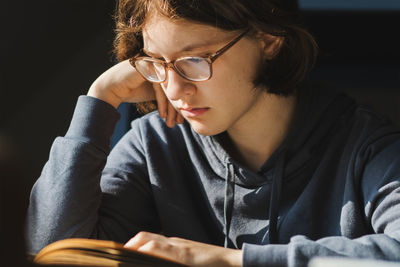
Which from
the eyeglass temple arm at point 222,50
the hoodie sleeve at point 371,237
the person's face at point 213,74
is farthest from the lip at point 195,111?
the hoodie sleeve at point 371,237

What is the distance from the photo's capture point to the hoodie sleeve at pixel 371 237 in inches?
32.0

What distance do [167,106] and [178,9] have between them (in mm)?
312

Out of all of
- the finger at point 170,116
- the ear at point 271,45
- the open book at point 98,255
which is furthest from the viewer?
the finger at point 170,116

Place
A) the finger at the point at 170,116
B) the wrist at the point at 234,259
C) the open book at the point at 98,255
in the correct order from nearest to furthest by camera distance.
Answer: the open book at the point at 98,255 < the wrist at the point at 234,259 < the finger at the point at 170,116

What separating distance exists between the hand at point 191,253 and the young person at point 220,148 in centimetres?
3

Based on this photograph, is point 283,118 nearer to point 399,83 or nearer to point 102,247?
point 399,83

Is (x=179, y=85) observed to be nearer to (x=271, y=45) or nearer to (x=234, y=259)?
(x=271, y=45)

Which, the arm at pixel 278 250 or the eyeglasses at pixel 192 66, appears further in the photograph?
the eyeglasses at pixel 192 66

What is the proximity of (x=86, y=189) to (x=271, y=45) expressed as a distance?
1.72 ft

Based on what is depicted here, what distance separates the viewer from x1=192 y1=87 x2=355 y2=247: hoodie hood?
3.74ft

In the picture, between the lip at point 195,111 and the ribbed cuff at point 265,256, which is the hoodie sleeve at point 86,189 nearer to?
the lip at point 195,111

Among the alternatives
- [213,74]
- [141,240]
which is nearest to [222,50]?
[213,74]

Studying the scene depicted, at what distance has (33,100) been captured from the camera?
7.99 feet

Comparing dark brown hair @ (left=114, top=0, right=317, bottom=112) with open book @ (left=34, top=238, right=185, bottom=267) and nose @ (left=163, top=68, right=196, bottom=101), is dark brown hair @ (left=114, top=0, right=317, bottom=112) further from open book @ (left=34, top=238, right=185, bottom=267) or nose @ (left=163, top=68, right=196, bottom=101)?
open book @ (left=34, top=238, right=185, bottom=267)
